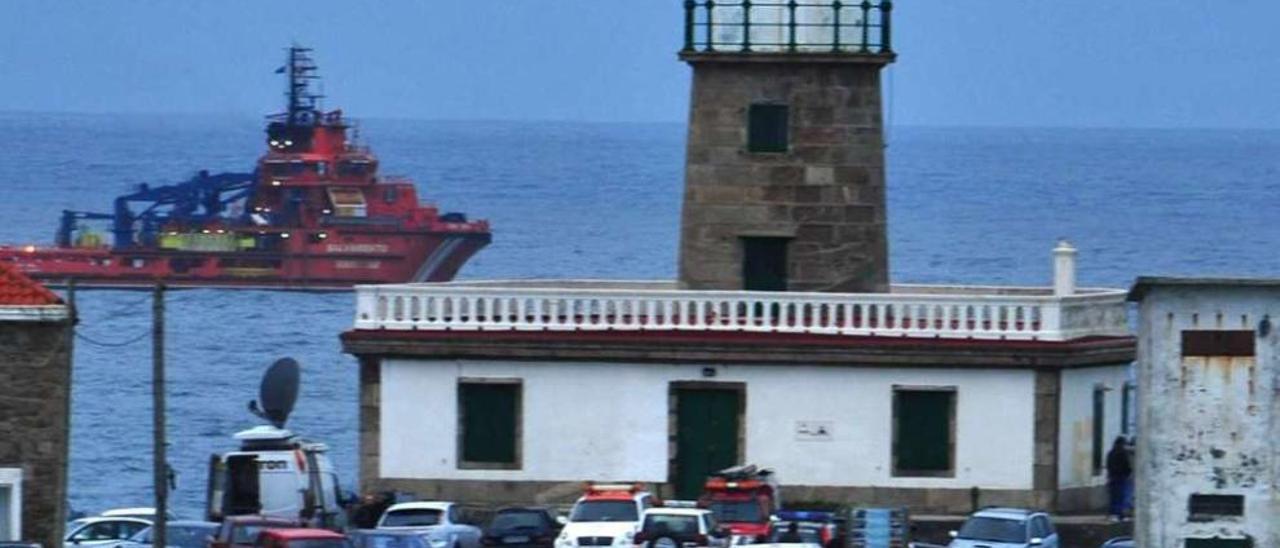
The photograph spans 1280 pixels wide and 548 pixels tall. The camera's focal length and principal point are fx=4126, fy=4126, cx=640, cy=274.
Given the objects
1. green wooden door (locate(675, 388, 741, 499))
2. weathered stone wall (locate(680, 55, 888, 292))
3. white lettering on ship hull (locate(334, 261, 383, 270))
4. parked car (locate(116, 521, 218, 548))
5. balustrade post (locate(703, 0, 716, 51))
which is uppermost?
white lettering on ship hull (locate(334, 261, 383, 270))

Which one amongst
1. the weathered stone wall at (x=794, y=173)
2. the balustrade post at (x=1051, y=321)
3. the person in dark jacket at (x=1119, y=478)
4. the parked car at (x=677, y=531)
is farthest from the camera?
the weathered stone wall at (x=794, y=173)

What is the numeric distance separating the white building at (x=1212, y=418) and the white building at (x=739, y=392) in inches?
255

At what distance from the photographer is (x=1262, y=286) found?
4009cm

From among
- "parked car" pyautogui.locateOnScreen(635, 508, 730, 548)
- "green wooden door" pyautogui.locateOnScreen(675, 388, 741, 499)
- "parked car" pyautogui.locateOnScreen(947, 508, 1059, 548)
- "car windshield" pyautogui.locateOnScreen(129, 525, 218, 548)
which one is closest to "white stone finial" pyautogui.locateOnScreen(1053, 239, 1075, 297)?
"green wooden door" pyautogui.locateOnScreen(675, 388, 741, 499)

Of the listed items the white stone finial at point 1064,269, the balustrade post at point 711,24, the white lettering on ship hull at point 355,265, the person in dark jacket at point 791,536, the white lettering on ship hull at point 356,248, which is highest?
the white lettering on ship hull at point 356,248

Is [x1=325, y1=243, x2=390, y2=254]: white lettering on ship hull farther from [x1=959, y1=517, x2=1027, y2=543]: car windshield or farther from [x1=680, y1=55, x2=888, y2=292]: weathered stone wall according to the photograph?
[x1=959, y1=517, x2=1027, y2=543]: car windshield

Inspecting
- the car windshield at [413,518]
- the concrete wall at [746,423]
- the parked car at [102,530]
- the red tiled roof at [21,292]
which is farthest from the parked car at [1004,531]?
the red tiled roof at [21,292]

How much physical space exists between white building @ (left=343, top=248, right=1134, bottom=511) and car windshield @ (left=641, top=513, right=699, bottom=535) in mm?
5056

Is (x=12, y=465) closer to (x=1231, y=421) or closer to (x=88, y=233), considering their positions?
(x=1231, y=421)

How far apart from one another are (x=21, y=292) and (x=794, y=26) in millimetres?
10628

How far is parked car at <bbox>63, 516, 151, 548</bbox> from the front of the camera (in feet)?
146

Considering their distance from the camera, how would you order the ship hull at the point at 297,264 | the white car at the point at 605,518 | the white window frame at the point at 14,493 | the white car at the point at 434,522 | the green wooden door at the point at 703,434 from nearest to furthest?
the white window frame at the point at 14,493 < the white car at the point at 605,518 < the white car at the point at 434,522 < the green wooden door at the point at 703,434 < the ship hull at the point at 297,264

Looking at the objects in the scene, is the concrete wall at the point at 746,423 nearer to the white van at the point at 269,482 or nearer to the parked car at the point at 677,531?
the white van at the point at 269,482

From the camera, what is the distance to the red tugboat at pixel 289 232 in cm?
15562
